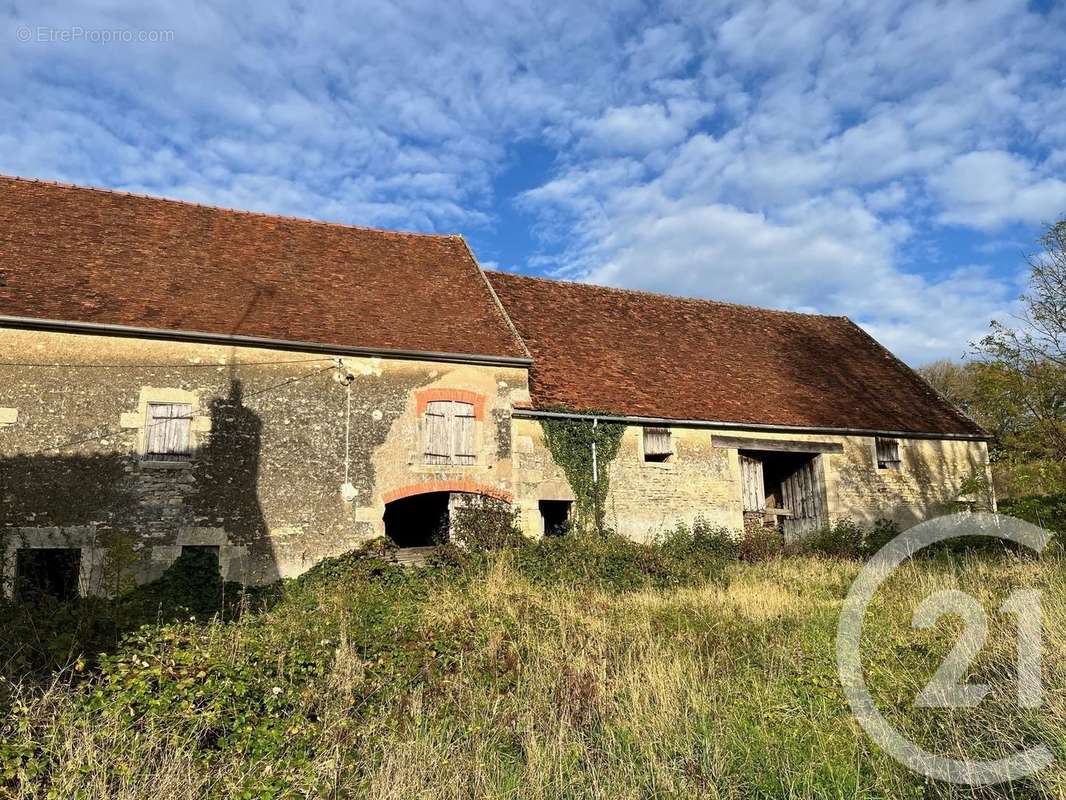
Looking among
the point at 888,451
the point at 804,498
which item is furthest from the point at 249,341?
the point at 888,451

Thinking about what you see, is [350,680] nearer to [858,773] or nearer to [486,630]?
[486,630]

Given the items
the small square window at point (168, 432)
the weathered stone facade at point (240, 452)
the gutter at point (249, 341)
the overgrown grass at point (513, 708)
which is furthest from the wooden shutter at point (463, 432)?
the overgrown grass at point (513, 708)

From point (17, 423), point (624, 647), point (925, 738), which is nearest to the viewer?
point (925, 738)

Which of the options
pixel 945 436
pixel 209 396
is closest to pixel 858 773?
pixel 209 396

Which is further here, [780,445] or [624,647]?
[780,445]

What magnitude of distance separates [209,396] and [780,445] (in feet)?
40.4

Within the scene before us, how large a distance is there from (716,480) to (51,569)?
41.8ft

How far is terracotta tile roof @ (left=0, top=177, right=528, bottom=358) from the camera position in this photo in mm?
12523

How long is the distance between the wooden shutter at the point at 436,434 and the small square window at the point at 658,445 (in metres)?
4.51

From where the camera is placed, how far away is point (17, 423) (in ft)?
37.9

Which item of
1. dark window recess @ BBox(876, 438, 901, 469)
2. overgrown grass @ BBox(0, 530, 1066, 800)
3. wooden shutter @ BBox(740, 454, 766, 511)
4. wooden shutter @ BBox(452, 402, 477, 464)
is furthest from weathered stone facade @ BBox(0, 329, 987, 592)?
dark window recess @ BBox(876, 438, 901, 469)

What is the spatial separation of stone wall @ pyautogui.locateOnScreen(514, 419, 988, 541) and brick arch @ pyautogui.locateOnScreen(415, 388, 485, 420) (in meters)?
0.95

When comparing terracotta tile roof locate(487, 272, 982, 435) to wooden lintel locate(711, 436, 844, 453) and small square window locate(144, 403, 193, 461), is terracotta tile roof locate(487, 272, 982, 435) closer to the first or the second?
wooden lintel locate(711, 436, 844, 453)

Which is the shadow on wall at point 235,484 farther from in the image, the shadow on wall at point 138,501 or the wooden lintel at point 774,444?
the wooden lintel at point 774,444
